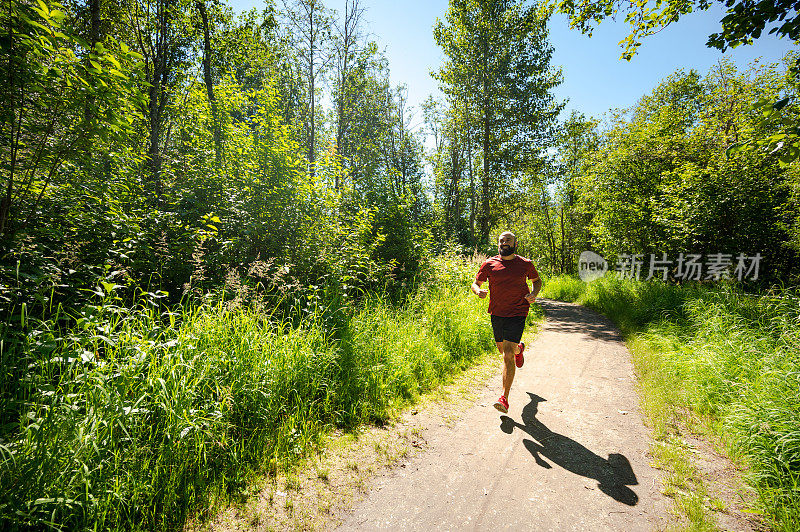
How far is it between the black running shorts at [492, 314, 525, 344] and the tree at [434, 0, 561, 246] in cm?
1489

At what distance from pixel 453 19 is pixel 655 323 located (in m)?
16.9

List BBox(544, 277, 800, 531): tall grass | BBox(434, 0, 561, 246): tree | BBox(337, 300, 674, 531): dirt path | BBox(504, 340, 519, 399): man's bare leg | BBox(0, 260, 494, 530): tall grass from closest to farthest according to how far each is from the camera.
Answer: BBox(0, 260, 494, 530): tall grass < BBox(337, 300, 674, 531): dirt path < BBox(544, 277, 800, 531): tall grass < BBox(504, 340, 519, 399): man's bare leg < BBox(434, 0, 561, 246): tree

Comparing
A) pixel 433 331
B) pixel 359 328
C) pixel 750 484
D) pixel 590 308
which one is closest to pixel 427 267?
pixel 433 331

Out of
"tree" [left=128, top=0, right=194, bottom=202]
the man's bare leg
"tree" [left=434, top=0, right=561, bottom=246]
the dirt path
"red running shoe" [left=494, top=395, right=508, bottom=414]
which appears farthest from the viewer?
"tree" [left=434, top=0, right=561, bottom=246]

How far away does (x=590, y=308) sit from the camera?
12891mm

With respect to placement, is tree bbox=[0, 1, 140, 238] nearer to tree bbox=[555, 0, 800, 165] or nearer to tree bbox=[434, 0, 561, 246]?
tree bbox=[555, 0, 800, 165]

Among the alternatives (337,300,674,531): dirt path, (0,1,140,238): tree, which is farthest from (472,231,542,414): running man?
(0,1,140,238): tree

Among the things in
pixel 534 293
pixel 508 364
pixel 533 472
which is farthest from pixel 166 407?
pixel 534 293

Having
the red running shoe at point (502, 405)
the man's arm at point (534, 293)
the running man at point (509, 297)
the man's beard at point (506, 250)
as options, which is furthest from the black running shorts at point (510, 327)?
the man's beard at point (506, 250)

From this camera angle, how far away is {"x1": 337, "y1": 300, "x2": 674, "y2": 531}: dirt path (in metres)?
2.39

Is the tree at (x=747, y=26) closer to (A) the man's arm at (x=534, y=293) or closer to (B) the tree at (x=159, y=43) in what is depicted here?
(A) the man's arm at (x=534, y=293)

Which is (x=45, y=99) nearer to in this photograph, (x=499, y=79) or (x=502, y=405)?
(x=502, y=405)

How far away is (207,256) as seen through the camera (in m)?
4.72

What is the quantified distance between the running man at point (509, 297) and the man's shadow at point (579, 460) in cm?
53
